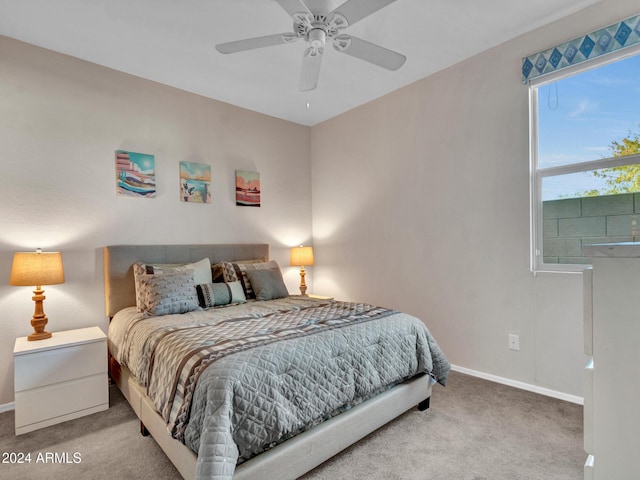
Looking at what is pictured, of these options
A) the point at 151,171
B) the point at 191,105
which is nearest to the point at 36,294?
the point at 151,171

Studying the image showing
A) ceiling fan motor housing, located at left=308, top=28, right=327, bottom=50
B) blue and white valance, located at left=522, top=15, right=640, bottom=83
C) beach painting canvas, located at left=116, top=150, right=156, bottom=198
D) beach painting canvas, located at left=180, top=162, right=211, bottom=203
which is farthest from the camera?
beach painting canvas, located at left=180, top=162, right=211, bottom=203

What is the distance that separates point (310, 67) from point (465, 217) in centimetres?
183

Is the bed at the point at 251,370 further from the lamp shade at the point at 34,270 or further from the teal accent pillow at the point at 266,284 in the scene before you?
the lamp shade at the point at 34,270

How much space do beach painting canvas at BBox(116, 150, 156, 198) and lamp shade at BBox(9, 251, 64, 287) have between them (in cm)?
87

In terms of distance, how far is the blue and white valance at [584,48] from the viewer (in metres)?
2.14

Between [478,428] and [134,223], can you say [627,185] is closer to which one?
[478,428]

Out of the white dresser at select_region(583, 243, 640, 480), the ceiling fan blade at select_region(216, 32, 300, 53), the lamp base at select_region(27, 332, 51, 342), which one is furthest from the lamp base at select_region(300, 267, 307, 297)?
the white dresser at select_region(583, 243, 640, 480)

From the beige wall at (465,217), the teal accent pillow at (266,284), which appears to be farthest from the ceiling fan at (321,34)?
the teal accent pillow at (266,284)

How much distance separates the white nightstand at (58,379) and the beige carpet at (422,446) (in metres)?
0.08

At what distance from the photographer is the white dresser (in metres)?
0.88

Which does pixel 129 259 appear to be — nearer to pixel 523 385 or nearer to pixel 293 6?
pixel 293 6

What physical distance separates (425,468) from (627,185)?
2.23 metres

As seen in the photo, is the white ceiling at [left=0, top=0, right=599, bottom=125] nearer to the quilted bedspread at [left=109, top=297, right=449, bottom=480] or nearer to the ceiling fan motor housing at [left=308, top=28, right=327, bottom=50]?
the ceiling fan motor housing at [left=308, top=28, right=327, bottom=50]

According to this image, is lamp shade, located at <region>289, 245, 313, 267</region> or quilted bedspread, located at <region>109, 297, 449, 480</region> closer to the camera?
quilted bedspread, located at <region>109, 297, 449, 480</region>
